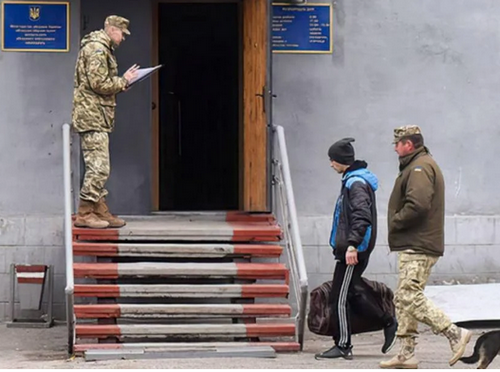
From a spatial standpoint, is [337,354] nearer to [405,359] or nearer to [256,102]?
[405,359]

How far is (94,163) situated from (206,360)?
6.92 ft

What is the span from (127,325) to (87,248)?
80 cm

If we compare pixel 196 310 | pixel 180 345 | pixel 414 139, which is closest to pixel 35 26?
pixel 196 310

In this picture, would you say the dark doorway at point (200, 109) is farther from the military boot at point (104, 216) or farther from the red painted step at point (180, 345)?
the red painted step at point (180, 345)

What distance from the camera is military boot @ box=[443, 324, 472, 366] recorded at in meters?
7.33

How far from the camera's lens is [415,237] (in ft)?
25.0

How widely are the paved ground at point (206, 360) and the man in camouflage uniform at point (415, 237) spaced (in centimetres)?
43

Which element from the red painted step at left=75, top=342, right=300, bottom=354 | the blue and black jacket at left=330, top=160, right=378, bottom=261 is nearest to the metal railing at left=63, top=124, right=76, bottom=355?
the red painted step at left=75, top=342, right=300, bottom=354

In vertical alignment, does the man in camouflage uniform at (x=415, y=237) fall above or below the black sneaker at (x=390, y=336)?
above

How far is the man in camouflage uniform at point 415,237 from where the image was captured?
7.52m

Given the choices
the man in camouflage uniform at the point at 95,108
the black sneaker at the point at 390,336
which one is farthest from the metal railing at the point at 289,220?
the man in camouflage uniform at the point at 95,108

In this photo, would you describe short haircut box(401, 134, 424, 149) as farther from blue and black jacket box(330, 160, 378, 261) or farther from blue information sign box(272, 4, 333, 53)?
blue information sign box(272, 4, 333, 53)

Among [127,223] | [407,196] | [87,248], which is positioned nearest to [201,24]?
[127,223]

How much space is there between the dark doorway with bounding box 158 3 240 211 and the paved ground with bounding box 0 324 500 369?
2.63 metres
